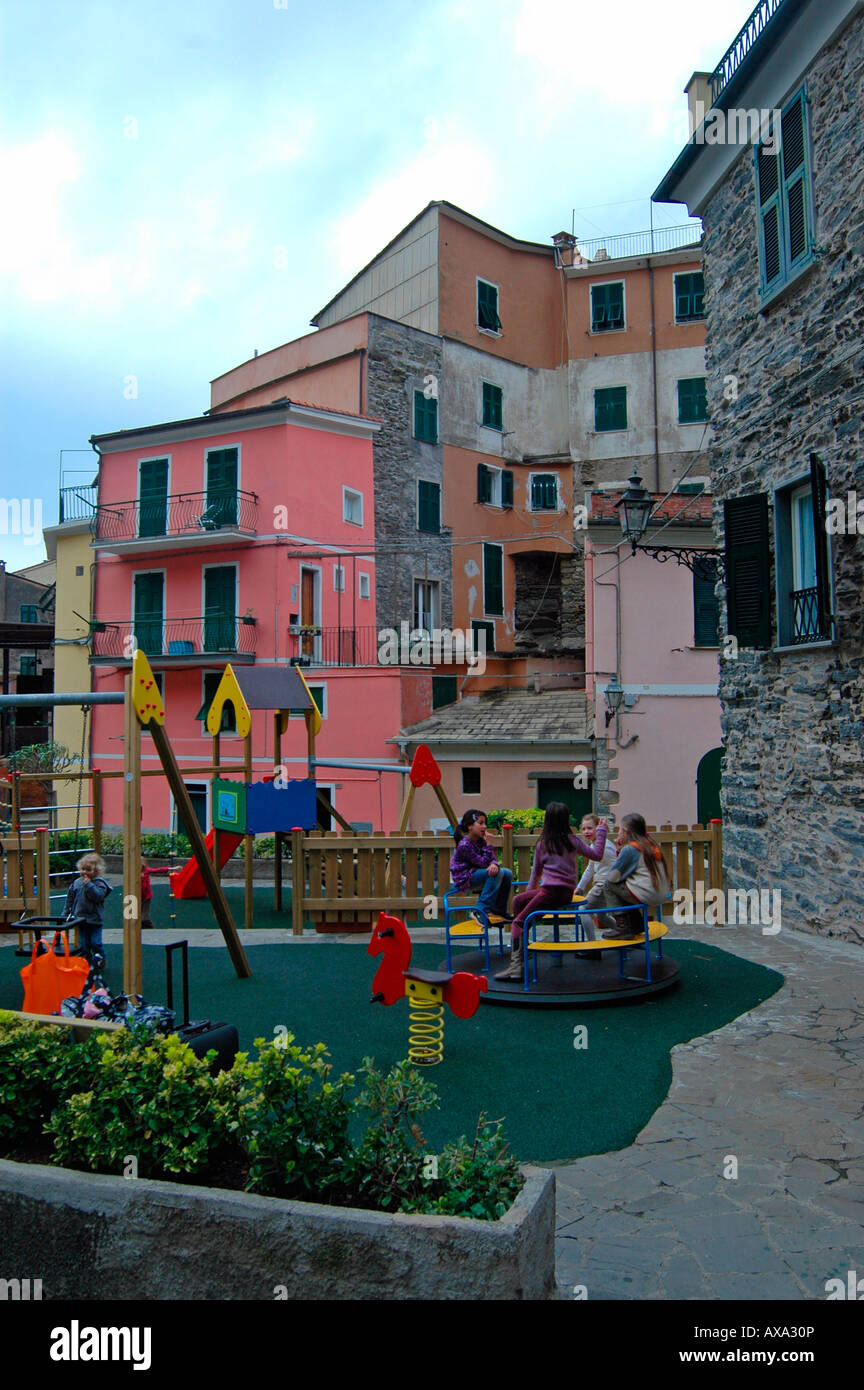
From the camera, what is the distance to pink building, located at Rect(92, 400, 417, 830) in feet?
86.4

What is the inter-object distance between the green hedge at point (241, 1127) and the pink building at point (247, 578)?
68.2 feet

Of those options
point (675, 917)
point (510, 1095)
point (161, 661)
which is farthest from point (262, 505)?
point (510, 1095)

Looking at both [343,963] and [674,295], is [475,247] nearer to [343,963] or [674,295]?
[674,295]

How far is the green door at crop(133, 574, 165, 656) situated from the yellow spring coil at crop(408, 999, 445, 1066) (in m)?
23.0

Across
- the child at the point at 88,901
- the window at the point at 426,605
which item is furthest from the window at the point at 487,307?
the child at the point at 88,901

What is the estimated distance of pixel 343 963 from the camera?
36.0 ft

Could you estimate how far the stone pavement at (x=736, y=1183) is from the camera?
437cm

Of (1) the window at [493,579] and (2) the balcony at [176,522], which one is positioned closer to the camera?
(2) the balcony at [176,522]

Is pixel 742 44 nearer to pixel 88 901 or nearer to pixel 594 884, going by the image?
pixel 594 884

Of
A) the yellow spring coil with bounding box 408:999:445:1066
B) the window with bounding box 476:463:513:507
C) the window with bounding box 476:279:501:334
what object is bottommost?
the yellow spring coil with bounding box 408:999:445:1066

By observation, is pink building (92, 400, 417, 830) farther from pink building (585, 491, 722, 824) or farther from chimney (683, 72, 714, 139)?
chimney (683, 72, 714, 139)

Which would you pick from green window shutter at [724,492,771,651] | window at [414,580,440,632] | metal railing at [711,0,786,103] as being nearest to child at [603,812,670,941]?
green window shutter at [724,492,771,651]

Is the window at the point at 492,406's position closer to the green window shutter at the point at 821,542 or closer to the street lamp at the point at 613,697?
the street lamp at the point at 613,697

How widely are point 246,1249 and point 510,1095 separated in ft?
10.4
